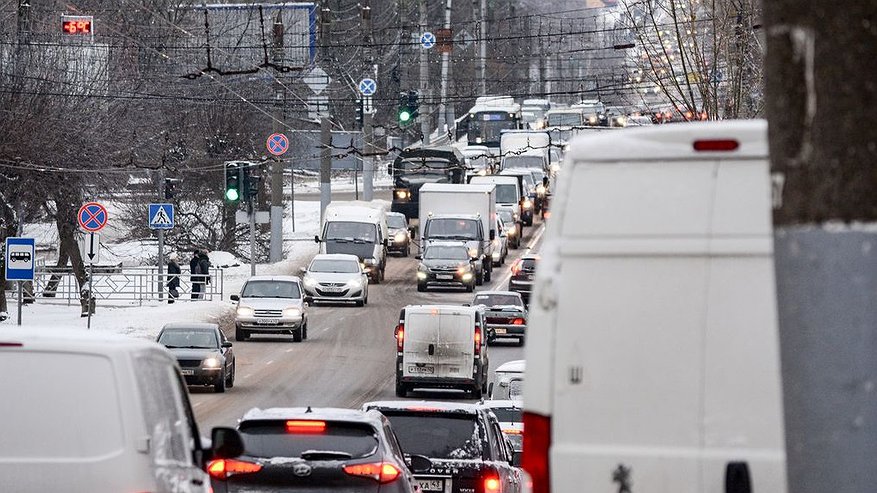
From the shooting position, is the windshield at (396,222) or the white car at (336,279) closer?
the white car at (336,279)

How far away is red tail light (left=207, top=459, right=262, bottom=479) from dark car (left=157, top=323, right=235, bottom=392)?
71.2 ft

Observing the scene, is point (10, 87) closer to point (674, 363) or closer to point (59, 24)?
point (59, 24)

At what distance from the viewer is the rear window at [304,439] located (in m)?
12.1

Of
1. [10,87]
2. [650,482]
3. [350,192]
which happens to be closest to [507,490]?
[650,482]

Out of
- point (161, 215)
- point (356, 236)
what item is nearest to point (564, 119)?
point (356, 236)

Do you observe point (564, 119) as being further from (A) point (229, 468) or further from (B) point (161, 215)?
(A) point (229, 468)

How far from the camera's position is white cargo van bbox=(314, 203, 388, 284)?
202 ft

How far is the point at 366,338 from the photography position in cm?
4644

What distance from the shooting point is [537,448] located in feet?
21.1

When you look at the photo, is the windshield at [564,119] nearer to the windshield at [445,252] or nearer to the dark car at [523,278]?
the dark car at [523,278]

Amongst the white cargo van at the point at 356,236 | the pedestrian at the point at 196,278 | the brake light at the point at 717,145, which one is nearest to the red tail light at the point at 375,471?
the brake light at the point at 717,145

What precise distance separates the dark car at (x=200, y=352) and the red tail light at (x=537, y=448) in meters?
27.5

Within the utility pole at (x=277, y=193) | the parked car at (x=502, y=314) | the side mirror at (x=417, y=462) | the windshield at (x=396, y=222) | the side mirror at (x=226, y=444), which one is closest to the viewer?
the side mirror at (x=226, y=444)

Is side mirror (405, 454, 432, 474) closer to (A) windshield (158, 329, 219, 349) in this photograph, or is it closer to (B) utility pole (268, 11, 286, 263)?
(A) windshield (158, 329, 219, 349)
